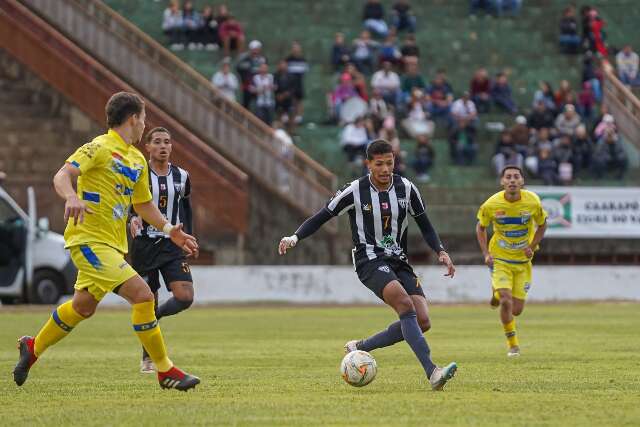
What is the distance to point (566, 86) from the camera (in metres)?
39.9

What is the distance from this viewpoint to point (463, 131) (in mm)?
38469

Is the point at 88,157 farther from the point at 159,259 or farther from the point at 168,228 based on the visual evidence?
the point at 159,259

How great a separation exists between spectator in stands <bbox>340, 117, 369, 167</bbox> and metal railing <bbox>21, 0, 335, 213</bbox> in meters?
2.06

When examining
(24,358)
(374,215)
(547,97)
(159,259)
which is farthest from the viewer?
(547,97)

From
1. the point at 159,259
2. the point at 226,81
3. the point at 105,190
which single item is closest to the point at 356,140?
the point at 226,81

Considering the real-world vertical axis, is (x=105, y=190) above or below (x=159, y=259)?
above

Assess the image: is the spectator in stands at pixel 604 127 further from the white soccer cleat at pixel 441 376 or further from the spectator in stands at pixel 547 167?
the white soccer cleat at pixel 441 376

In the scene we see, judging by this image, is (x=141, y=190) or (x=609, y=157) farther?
(x=609, y=157)

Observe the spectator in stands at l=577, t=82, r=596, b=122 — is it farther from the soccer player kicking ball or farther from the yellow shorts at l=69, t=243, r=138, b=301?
the yellow shorts at l=69, t=243, r=138, b=301

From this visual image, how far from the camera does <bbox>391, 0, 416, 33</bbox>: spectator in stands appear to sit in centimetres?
4241

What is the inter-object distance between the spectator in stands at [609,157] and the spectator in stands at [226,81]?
9651mm

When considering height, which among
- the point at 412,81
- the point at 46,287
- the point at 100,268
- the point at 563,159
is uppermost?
the point at 100,268

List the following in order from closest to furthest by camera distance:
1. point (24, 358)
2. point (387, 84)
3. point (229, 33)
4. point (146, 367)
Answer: point (24, 358), point (146, 367), point (387, 84), point (229, 33)

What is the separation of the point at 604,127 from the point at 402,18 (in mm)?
7183
